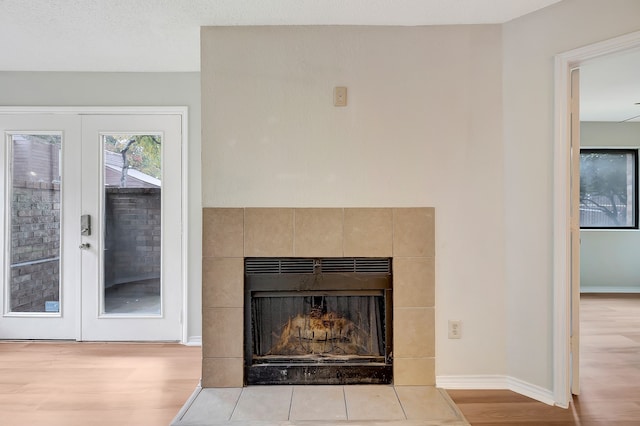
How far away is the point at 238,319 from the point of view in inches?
97.6

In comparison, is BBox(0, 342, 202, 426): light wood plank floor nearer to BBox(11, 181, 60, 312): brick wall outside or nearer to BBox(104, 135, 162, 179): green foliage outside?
BBox(11, 181, 60, 312): brick wall outside

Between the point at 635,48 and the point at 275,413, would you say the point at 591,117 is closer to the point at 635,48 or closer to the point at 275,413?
the point at 635,48

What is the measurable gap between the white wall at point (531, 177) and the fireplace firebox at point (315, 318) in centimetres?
81

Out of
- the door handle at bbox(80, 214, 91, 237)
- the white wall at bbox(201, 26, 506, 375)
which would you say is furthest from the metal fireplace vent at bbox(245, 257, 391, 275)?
the door handle at bbox(80, 214, 91, 237)

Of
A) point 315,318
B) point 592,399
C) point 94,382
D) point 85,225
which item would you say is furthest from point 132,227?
point 592,399

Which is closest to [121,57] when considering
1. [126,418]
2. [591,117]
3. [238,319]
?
[238,319]

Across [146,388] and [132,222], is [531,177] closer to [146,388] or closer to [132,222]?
[146,388]

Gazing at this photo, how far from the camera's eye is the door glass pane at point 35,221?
11.1ft

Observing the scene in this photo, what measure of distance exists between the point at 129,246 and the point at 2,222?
112 cm

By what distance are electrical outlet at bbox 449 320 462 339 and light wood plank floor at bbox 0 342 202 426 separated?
1.70 m

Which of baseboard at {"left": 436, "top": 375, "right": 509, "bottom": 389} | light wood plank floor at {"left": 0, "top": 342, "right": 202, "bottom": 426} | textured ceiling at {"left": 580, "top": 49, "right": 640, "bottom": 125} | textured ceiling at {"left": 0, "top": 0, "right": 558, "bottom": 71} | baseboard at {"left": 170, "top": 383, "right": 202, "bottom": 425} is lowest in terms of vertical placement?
light wood plank floor at {"left": 0, "top": 342, "right": 202, "bottom": 426}

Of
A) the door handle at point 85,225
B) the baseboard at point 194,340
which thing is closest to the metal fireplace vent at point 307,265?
the baseboard at point 194,340

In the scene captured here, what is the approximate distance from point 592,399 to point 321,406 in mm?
1644

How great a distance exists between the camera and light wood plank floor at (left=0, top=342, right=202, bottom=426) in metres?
2.20
